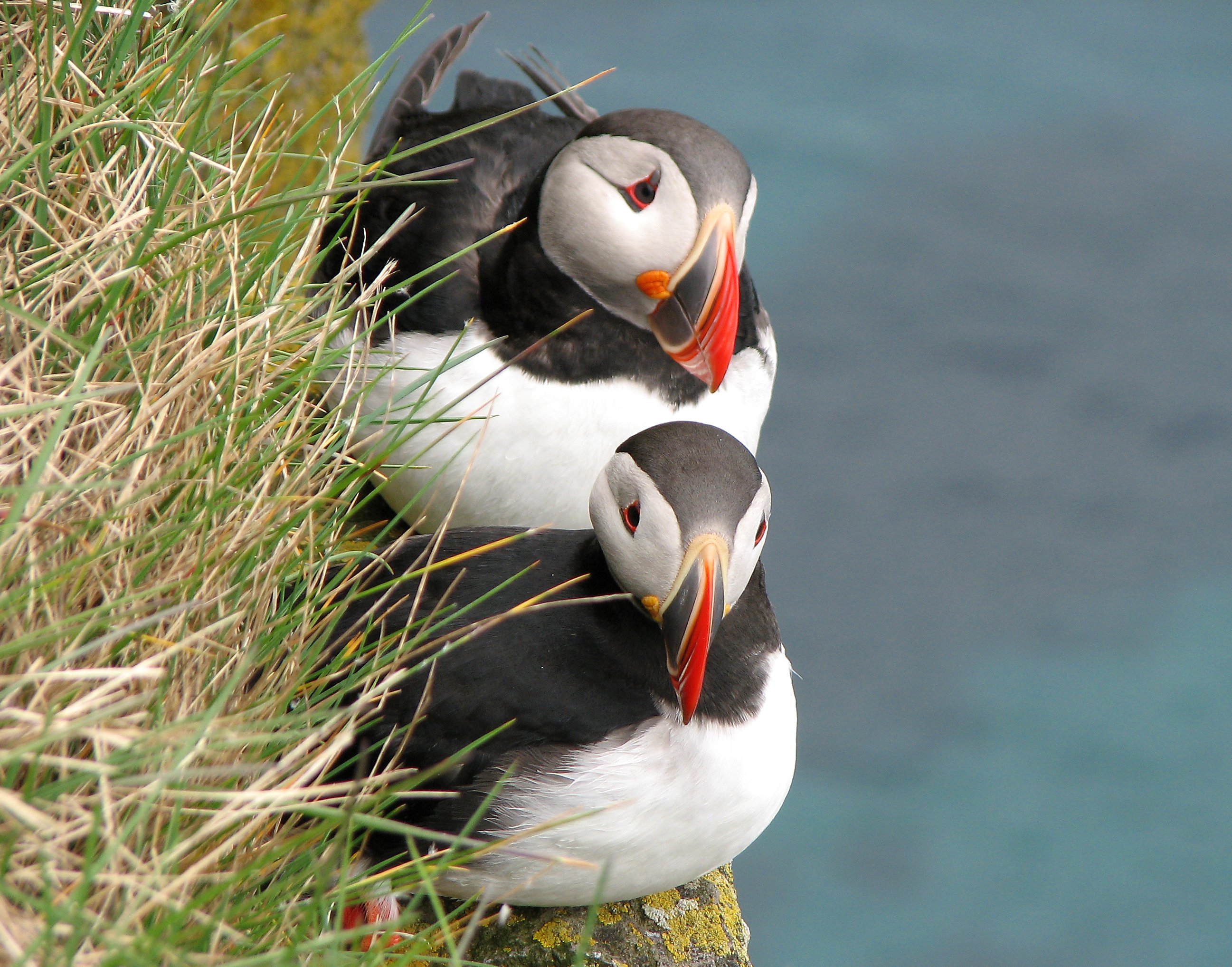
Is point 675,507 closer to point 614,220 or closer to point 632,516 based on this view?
point 632,516

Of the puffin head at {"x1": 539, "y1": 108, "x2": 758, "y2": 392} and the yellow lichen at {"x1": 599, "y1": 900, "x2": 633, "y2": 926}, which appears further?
the puffin head at {"x1": 539, "y1": 108, "x2": 758, "y2": 392}

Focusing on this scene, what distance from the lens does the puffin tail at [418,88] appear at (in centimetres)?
312

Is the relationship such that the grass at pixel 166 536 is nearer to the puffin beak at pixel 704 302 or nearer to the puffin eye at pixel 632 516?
the puffin eye at pixel 632 516

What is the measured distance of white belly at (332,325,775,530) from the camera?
2.51 metres

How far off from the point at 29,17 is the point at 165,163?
0.98 feet

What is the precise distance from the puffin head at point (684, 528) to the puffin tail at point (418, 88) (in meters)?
1.34

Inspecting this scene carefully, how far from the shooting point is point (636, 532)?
1889mm

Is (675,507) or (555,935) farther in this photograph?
(555,935)

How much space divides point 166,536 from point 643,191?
121cm

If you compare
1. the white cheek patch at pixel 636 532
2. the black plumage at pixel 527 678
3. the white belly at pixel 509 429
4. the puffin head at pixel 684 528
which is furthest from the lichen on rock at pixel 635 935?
the white belly at pixel 509 429

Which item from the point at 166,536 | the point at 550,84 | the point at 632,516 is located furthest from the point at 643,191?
the point at 166,536

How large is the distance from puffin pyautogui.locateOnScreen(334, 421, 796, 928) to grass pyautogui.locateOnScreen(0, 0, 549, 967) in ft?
0.33

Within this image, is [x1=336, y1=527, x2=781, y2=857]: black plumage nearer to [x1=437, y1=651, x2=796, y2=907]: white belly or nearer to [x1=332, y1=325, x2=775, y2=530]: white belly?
[x1=437, y1=651, x2=796, y2=907]: white belly

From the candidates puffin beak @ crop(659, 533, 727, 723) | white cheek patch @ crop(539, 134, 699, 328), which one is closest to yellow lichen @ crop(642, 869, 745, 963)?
puffin beak @ crop(659, 533, 727, 723)
